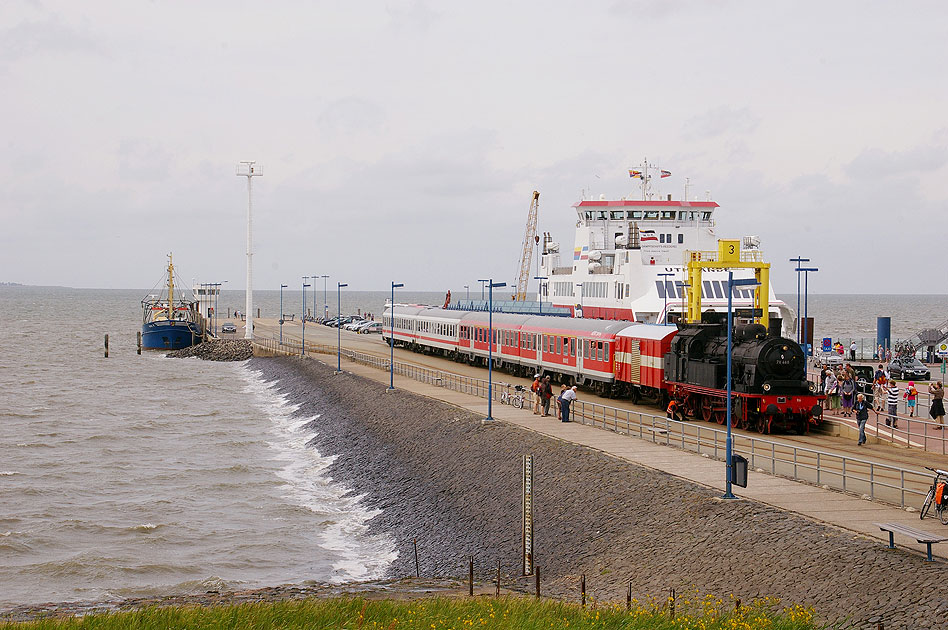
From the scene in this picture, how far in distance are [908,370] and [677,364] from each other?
1860 cm

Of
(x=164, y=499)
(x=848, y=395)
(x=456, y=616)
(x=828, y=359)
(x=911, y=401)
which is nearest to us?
(x=456, y=616)

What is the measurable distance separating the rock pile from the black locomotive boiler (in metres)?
66.2

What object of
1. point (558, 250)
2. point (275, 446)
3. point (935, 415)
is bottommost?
point (275, 446)

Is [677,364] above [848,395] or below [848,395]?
above

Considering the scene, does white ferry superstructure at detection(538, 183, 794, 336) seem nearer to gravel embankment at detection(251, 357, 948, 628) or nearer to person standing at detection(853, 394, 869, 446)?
gravel embankment at detection(251, 357, 948, 628)

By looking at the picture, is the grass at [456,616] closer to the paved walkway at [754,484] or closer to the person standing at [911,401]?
the paved walkway at [754,484]

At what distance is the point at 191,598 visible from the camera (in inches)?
792

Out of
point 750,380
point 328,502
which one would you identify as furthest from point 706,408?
point 328,502

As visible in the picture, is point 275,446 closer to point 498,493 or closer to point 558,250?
point 498,493

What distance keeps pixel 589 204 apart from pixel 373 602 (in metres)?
50.8

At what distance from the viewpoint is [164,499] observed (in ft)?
109

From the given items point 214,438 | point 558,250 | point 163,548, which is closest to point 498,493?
point 163,548

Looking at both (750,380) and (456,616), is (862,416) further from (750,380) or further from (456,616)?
(456,616)

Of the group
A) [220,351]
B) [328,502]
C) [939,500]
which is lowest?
[328,502]
